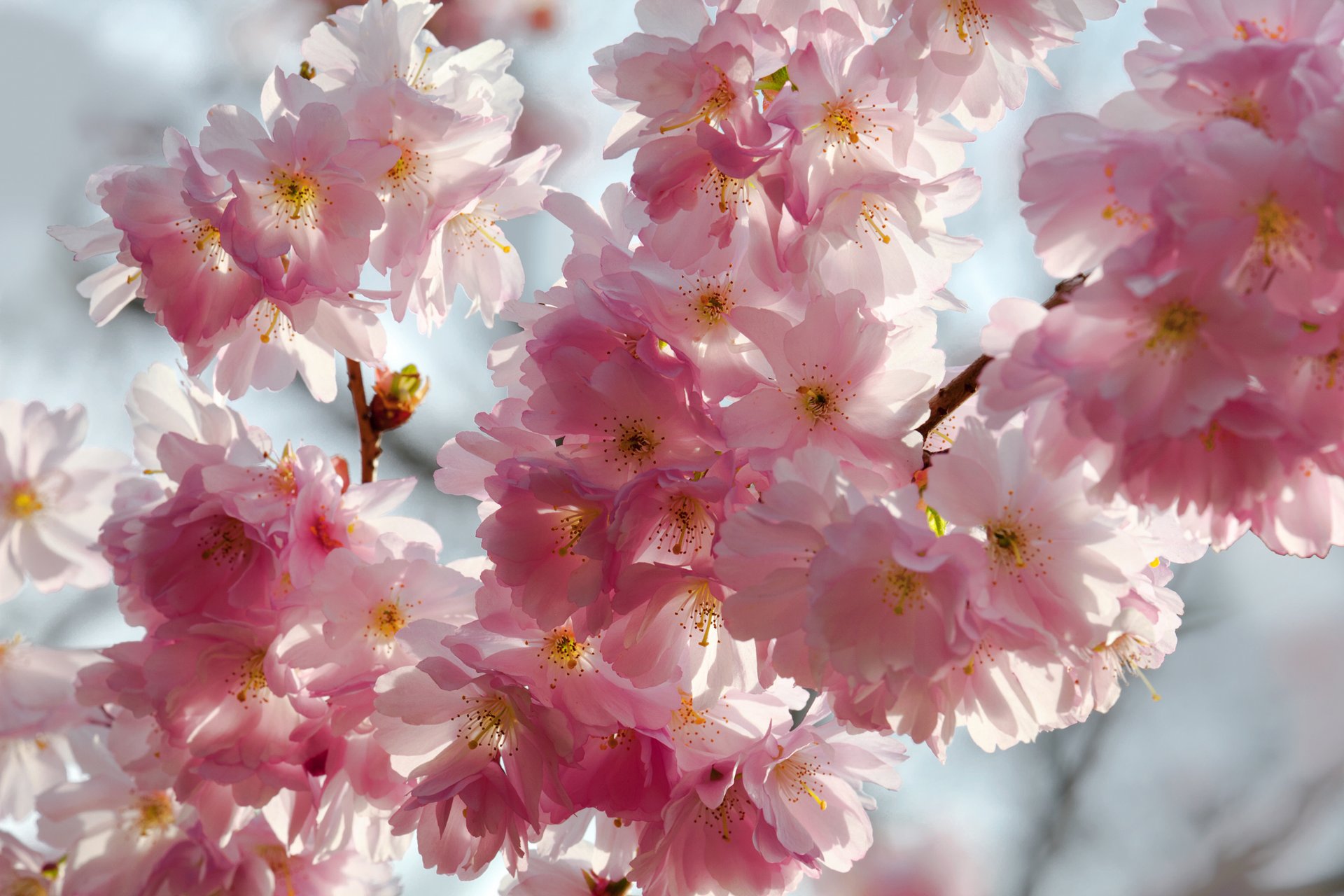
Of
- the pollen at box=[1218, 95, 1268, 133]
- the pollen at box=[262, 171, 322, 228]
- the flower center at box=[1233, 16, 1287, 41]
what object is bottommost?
the pollen at box=[262, 171, 322, 228]

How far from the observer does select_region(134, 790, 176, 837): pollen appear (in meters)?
1.28

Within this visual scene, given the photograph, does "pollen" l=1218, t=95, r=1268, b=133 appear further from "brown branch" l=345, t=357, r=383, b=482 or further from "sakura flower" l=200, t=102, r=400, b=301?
"brown branch" l=345, t=357, r=383, b=482

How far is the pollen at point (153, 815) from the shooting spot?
1.28 meters

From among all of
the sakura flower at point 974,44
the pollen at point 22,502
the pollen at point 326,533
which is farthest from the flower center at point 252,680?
the sakura flower at point 974,44

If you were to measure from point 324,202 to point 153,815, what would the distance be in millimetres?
867

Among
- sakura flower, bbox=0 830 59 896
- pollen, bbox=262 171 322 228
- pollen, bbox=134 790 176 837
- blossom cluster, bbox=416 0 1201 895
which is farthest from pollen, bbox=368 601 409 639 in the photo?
sakura flower, bbox=0 830 59 896

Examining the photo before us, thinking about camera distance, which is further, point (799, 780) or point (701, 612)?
point (799, 780)

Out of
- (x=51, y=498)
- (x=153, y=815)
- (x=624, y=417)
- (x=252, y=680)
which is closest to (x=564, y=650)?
(x=624, y=417)

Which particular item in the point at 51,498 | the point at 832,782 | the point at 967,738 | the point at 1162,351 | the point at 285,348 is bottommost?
the point at 967,738

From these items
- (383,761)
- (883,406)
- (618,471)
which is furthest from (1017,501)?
(383,761)

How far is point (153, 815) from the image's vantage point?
128 cm

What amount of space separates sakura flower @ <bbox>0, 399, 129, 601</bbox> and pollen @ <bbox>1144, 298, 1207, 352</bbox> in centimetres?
128

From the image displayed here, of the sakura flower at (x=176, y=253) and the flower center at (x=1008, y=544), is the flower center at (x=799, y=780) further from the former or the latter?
the sakura flower at (x=176, y=253)

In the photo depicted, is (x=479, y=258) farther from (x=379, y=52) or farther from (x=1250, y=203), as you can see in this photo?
(x=1250, y=203)
